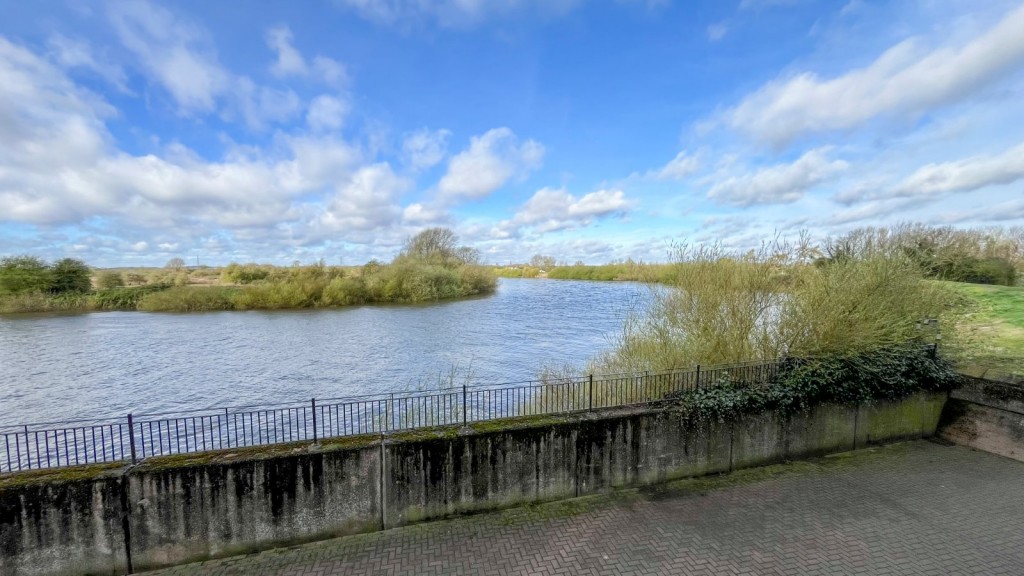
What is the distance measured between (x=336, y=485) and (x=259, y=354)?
18.5 meters

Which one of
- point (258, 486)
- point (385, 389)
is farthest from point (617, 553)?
point (385, 389)

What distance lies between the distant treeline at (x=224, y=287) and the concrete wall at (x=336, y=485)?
35941mm

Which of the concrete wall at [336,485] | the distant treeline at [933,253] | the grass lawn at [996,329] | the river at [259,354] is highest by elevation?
the distant treeline at [933,253]

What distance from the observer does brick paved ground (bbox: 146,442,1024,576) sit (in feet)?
16.4

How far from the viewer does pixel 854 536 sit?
5.55 meters

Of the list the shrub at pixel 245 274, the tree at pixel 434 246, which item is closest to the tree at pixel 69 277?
the shrub at pixel 245 274

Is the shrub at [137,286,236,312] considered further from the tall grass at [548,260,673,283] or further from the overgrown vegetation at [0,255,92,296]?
the tall grass at [548,260,673,283]

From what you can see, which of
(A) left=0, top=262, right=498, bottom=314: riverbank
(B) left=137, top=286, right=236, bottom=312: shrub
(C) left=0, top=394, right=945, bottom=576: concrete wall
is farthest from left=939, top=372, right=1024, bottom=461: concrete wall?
(B) left=137, top=286, right=236, bottom=312: shrub

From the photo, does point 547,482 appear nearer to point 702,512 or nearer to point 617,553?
point 617,553

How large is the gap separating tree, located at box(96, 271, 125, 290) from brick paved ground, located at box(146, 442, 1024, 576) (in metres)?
49.7

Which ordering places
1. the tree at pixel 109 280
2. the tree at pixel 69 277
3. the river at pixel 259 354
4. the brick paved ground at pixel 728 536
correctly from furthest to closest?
the tree at pixel 109 280 < the tree at pixel 69 277 < the river at pixel 259 354 < the brick paved ground at pixel 728 536

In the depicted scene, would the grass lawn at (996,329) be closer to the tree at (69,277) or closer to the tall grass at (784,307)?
the tall grass at (784,307)

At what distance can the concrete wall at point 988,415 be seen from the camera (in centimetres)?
793

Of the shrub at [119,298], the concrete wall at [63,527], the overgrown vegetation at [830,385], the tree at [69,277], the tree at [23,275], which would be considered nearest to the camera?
the concrete wall at [63,527]
